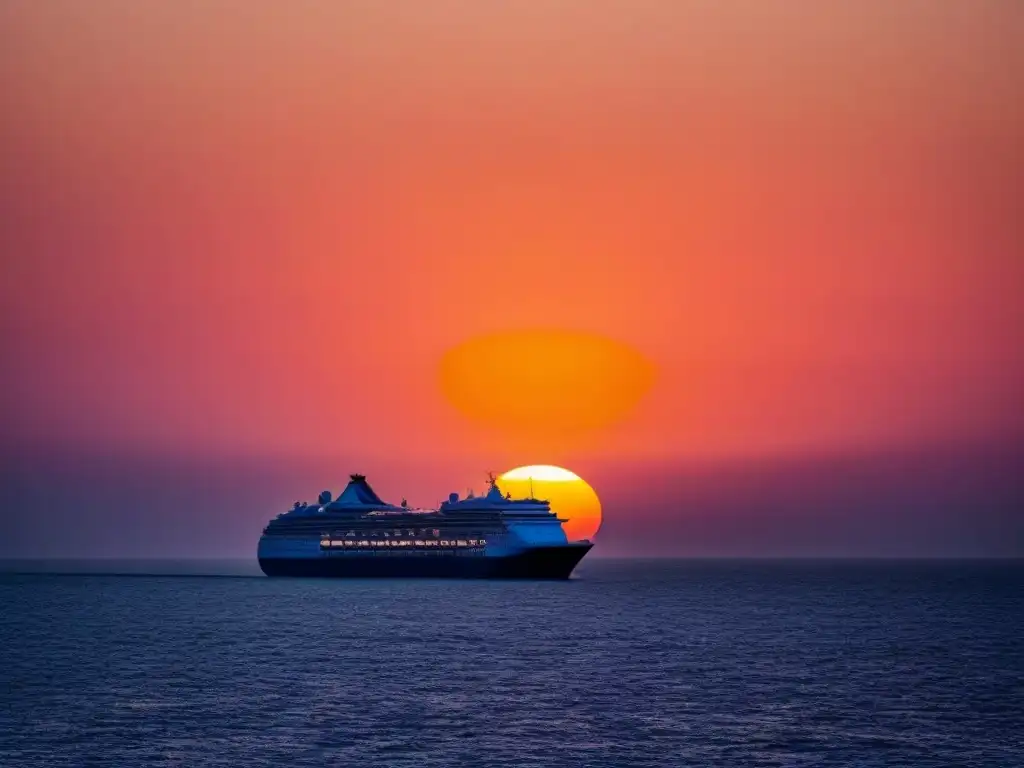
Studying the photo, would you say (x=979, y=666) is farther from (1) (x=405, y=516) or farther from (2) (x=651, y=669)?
(1) (x=405, y=516)

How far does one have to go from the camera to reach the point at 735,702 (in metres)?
59.1

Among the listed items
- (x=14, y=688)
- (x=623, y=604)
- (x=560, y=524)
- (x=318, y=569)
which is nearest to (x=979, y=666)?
(x=14, y=688)

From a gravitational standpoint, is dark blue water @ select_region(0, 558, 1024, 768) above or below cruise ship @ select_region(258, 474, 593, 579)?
below

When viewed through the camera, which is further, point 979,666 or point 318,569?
point 318,569

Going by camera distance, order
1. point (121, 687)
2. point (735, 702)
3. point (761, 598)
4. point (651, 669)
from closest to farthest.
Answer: point (735, 702) < point (121, 687) < point (651, 669) < point (761, 598)

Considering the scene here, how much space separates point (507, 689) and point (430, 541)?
118 metres

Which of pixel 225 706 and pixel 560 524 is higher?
pixel 560 524

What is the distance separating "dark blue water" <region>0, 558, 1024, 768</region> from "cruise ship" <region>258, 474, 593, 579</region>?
162ft

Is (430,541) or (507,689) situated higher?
(430,541)

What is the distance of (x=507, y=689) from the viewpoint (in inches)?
2482

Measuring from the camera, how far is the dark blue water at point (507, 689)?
1849 inches

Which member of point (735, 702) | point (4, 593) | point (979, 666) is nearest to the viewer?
point (735, 702)

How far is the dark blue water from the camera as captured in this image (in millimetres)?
46969

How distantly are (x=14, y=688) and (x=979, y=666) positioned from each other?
173ft
